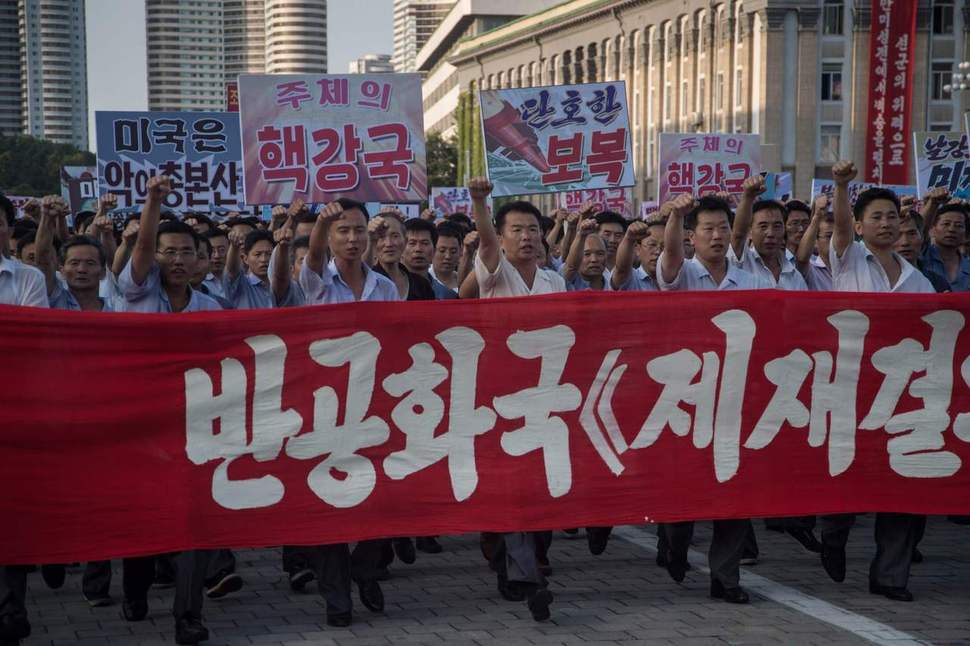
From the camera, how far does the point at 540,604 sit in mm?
6691

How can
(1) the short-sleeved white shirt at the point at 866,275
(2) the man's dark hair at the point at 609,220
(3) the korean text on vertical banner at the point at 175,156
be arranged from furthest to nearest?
(3) the korean text on vertical banner at the point at 175,156 → (2) the man's dark hair at the point at 609,220 → (1) the short-sleeved white shirt at the point at 866,275

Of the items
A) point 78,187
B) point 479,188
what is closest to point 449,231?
point 479,188

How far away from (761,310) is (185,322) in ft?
9.04

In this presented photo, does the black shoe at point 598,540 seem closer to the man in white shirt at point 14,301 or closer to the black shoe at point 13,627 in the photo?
the man in white shirt at point 14,301

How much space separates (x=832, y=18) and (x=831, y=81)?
2.24 meters

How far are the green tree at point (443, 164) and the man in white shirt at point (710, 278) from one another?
3068 inches

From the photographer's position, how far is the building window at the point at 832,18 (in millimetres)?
53938

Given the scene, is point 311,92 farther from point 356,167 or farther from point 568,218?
point 568,218

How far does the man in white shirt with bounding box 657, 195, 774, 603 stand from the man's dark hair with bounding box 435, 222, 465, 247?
242 cm

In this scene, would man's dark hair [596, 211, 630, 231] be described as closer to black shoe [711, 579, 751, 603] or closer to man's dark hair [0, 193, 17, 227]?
black shoe [711, 579, 751, 603]

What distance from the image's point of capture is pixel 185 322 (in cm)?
678

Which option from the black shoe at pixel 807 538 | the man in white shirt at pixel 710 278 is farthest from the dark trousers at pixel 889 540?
the black shoe at pixel 807 538

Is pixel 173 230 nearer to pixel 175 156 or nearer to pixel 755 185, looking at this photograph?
pixel 755 185

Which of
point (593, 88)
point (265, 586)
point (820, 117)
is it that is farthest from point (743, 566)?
point (820, 117)
